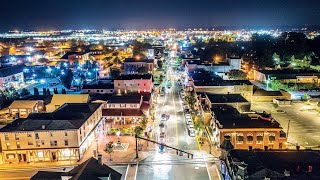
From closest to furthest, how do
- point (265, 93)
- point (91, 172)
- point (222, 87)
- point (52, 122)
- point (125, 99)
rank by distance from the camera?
point (91, 172) → point (52, 122) → point (125, 99) → point (222, 87) → point (265, 93)

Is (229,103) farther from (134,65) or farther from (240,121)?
(134,65)

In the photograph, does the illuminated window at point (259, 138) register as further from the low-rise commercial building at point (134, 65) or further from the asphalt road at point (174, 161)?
the low-rise commercial building at point (134, 65)

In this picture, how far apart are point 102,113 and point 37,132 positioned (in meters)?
15.2

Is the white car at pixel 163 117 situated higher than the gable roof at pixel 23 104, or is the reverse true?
the gable roof at pixel 23 104

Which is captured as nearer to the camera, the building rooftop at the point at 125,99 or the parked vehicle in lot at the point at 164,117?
the building rooftop at the point at 125,99

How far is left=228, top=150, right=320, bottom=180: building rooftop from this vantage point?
2731 cm

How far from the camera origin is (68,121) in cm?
4481

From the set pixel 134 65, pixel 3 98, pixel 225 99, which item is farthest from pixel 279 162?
pixel 134 65

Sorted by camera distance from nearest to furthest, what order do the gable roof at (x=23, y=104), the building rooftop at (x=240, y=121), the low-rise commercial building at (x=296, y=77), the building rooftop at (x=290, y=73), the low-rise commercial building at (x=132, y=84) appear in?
the building rooftop at (x=240, y=121), the gable roof at (x=23, y=104), the low-rise commercial building at (x=132, y=84), the low-rise commercial building at (x=296, y=77), the building rooftop at (x=290, y=73)

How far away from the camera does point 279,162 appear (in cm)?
2984

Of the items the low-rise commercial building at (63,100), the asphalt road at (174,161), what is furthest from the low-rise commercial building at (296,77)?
the low-rise commercial building at (63,100)

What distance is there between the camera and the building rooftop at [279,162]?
2731cm

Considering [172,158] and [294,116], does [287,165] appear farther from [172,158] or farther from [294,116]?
[294,116]

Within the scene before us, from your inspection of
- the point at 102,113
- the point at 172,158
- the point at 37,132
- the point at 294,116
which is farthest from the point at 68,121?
the point at 294,116
